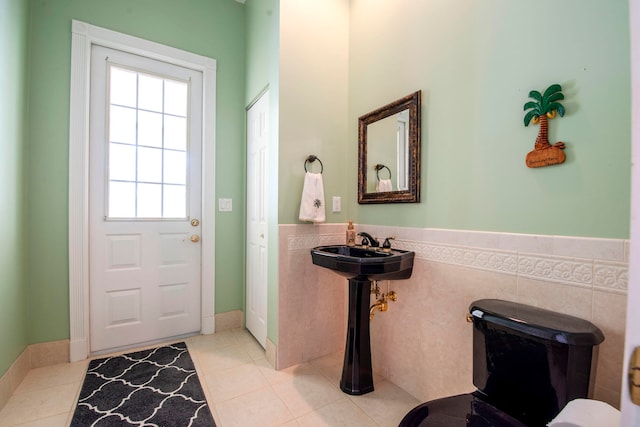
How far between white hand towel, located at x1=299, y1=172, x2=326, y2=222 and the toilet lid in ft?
3.97

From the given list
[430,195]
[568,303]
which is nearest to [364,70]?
[430,195]

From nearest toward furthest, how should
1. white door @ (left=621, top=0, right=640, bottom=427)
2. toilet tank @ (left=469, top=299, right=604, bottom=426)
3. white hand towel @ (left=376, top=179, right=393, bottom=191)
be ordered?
white door @ (left=621, top=0, right=640, bottom=427) < toilet tank @ (left=469, top=299, right=604, bottom=426) < white hand towel @ (left=376, top=179, right=393, bottom=191)

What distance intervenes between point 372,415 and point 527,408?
804 millimetres

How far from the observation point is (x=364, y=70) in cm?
203

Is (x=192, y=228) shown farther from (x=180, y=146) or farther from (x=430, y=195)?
(x=430, y=195)

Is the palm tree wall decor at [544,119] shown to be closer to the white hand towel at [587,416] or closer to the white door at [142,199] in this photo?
the white hand towel at [587,416]

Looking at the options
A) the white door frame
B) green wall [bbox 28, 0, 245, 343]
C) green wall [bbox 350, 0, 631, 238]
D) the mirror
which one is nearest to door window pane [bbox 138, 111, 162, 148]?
the white door frame

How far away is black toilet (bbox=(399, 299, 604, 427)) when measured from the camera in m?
0.89

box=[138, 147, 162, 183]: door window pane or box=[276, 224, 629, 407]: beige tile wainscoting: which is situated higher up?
box=[138, 147, 162, 183]: door window pane

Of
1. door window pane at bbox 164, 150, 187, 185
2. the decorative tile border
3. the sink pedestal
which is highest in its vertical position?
door window pane at bbox 164, 150, 187, 185

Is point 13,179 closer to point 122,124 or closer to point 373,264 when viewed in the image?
point 122,124

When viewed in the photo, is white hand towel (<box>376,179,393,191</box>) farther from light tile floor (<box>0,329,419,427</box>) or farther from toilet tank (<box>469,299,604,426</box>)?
light tile floor (<box>0,329,419,427</box>)

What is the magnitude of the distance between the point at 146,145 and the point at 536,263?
2647 millimetres

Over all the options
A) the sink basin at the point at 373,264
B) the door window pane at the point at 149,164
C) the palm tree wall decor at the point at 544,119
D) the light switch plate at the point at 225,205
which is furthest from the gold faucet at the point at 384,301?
the door window pane at the point at 149,164
